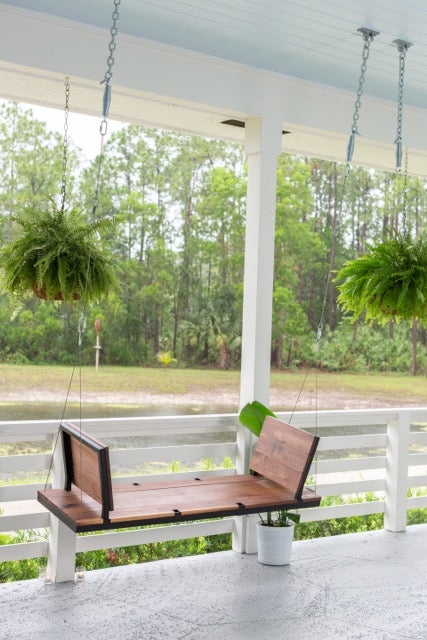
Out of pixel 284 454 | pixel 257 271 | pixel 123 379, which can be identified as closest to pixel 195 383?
pixel 123 379

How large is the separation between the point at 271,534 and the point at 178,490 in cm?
60

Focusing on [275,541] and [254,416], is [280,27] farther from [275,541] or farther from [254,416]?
[275,541]

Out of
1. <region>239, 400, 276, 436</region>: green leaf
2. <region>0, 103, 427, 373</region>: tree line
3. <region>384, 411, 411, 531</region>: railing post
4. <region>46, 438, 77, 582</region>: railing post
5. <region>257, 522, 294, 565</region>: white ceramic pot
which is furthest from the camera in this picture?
<region>0, 103, 427, 373</region>: tree line

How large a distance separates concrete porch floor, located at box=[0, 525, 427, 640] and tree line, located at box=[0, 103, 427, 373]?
35.3 ft

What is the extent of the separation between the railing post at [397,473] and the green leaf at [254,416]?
3.41 ft

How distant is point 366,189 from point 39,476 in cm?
925

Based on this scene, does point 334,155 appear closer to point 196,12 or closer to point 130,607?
point 196,12

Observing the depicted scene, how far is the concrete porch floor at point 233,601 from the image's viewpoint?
312 cm

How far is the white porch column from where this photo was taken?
414cm

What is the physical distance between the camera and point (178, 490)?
142 inches

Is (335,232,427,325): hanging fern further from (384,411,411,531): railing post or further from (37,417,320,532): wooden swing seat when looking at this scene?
(384,411,411,531): railing post

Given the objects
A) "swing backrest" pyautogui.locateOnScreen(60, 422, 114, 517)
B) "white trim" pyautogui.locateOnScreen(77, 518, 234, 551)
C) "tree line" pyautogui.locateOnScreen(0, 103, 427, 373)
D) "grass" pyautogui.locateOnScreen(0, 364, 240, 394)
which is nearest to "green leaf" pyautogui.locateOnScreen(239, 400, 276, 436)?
"white trim" pyautogui.locateOnScreen(77, 518, 234, 551)

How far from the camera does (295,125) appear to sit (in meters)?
4.29

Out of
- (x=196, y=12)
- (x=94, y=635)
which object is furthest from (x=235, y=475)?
(x=196, y=12)
